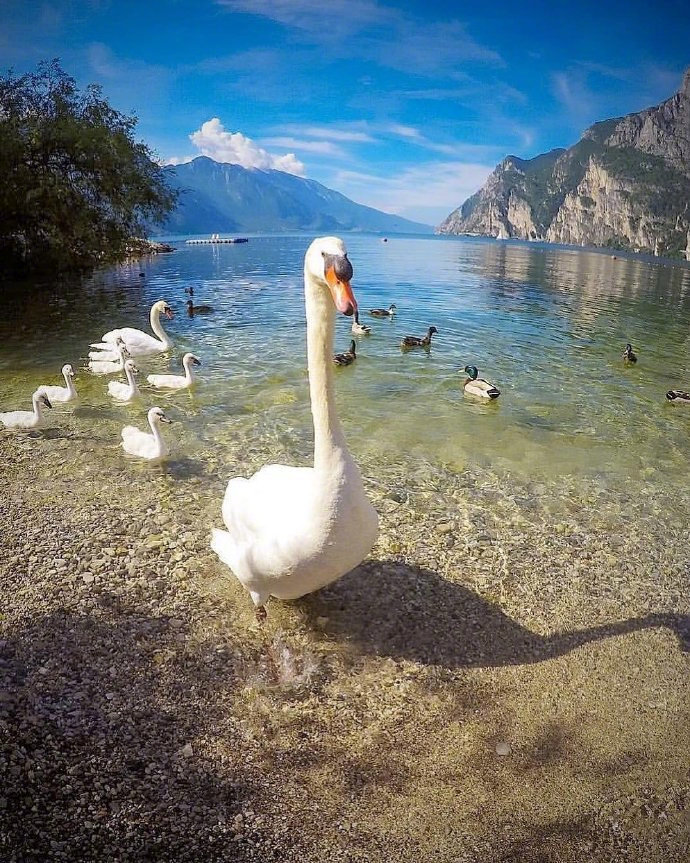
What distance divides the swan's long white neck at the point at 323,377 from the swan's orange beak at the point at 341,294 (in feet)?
1.57

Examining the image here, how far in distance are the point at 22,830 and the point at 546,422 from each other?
10734 mm

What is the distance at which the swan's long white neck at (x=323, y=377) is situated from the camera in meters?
4.02

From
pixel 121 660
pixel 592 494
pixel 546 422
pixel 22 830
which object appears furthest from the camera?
pixel 546 422

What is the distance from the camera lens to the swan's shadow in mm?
4988

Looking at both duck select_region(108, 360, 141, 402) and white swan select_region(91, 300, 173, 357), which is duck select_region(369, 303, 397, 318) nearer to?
white swan select_region(91, 300, 173, 357)

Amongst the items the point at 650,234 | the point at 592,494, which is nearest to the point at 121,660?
the point at 592,494

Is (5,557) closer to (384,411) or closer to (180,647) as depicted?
(180,647)

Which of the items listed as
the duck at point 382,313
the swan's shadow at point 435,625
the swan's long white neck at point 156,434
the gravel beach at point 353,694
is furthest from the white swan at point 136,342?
the swan's shadow at point 435,625

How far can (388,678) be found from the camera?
4.66 m

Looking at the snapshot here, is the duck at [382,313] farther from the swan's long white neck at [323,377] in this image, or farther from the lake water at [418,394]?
the swan's long white neck at [323,377]

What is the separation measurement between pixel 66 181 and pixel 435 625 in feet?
105

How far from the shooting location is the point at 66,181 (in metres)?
28.2

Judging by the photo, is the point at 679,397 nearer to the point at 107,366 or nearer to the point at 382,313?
the point at 382,313

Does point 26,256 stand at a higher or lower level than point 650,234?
lower
